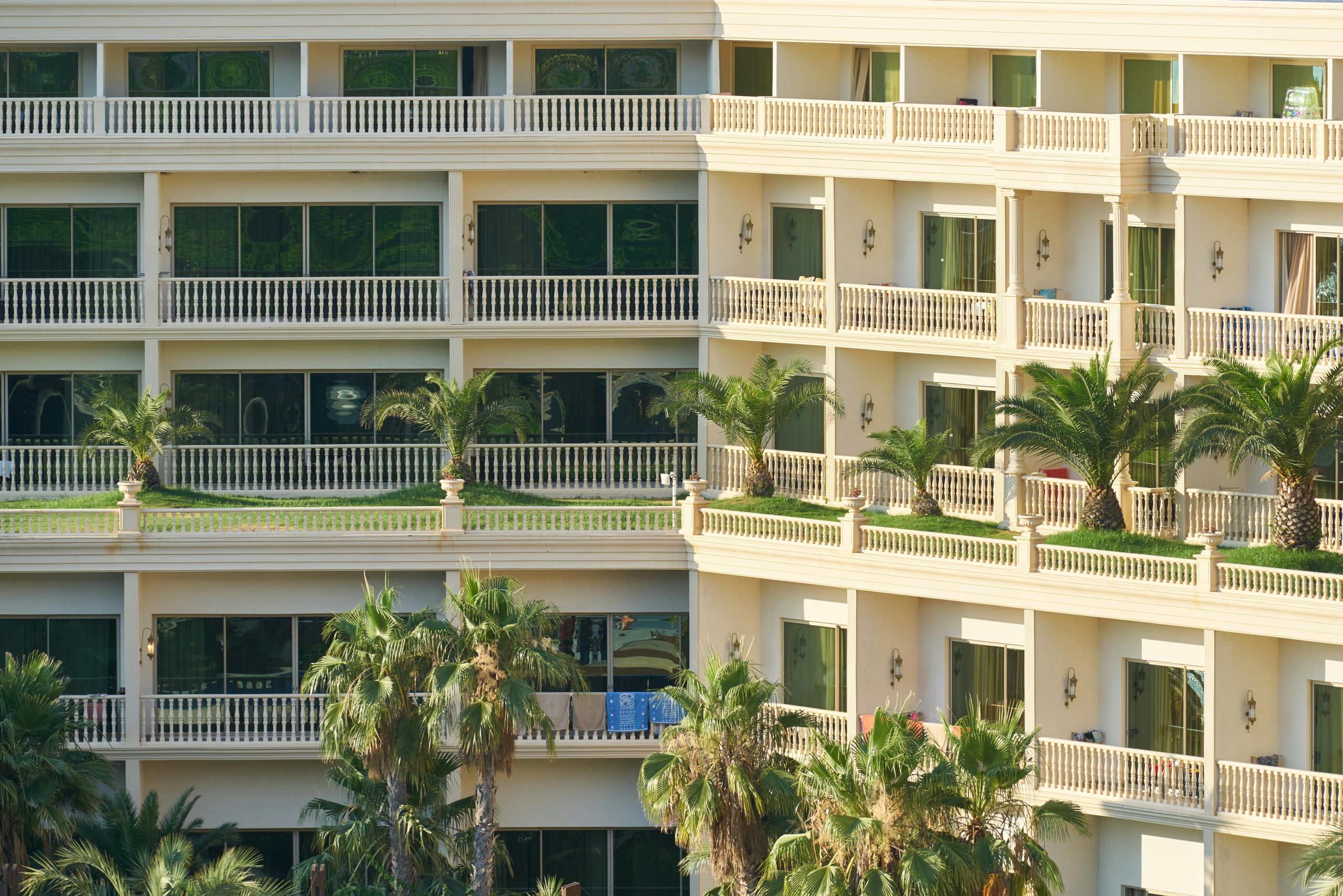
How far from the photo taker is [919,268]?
2012 inches

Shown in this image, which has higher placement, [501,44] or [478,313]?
→ [501,44]

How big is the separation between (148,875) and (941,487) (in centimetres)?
1562

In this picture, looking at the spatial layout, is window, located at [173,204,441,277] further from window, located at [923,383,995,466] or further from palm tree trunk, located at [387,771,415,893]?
palm tree trunk, located at [387,771,415,893]

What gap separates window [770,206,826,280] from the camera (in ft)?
170

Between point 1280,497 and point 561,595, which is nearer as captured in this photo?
point 1280,497

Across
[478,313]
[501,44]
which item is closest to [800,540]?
[478,313]

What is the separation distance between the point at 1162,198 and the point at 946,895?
47.8 ft

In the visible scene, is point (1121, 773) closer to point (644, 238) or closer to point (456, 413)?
point (456, 413)

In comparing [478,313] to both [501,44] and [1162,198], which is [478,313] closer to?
[501,44]

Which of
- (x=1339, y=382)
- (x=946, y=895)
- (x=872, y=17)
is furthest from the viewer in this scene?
(x=872, y=17)

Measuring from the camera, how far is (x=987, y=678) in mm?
47562

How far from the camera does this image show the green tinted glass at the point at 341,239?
174ft

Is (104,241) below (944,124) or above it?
below

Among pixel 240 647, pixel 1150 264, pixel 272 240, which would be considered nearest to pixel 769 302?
pixel 1150 264
